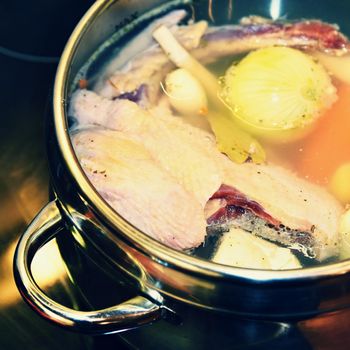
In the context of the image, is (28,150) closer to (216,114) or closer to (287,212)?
(216,114)

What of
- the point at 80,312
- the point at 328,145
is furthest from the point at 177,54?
the point at 80,312

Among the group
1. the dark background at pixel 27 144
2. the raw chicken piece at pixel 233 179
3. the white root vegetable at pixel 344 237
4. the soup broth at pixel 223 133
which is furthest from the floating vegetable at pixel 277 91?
the dark background at pixel 27 144

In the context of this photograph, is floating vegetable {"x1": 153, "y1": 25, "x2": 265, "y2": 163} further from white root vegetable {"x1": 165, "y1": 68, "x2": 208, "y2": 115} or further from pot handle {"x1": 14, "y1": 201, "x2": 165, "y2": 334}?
pot handle {"x1": 14, "y1": 201, "x2": 165, "y2": 334}

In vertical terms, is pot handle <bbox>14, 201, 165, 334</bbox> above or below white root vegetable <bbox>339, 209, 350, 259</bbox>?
above

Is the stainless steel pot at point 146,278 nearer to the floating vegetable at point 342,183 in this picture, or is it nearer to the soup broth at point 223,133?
the soup broth at point 223,133

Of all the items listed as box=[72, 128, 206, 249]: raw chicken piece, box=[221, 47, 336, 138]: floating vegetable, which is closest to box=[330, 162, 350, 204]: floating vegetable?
box=[221, 47, 336, 138]: floating vegetable

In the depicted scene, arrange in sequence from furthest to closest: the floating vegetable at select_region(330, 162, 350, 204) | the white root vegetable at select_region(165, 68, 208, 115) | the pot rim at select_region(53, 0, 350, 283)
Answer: the white root vegetable at select_region(165, 68, 208, 115), the floating vegetable at select_region(330, 162, 350, 204), the pot rim at select_region(53, 0, 350, 283)

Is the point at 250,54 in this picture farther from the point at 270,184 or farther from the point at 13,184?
the point at 13,184
